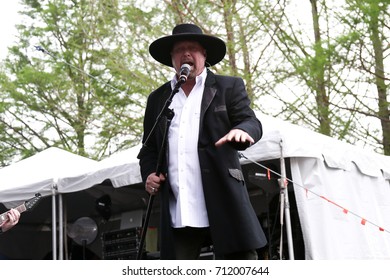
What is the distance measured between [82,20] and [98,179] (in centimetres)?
739

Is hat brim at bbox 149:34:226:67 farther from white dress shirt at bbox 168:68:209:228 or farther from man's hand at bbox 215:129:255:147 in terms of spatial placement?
man's hand at bbox 215:129:255:147

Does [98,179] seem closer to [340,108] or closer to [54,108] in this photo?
[340,108]

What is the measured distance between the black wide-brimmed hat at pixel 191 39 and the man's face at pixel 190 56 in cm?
2

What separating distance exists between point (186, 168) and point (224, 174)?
165 millimetres

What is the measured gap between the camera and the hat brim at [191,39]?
3.24 meters

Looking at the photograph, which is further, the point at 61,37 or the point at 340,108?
the point at 61,37

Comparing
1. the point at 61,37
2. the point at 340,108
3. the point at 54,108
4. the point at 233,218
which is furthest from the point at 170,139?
the point at 61,37

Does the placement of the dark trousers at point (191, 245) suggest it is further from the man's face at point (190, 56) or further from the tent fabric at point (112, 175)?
the tent fabric at point (112, 175)

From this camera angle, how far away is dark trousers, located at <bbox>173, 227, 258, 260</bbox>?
3010mm

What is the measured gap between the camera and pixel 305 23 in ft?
37.6

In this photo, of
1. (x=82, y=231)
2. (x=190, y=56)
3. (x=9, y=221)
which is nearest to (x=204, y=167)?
(x=190, y=56)

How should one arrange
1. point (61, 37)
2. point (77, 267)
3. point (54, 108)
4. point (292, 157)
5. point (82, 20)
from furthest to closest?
1. point (61, 37)
2. point (54, 108)
3. point (82, 20)
4. point (292, 157)
5. point (77, 267)

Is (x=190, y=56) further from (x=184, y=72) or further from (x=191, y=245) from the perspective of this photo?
(x=191, y=245)

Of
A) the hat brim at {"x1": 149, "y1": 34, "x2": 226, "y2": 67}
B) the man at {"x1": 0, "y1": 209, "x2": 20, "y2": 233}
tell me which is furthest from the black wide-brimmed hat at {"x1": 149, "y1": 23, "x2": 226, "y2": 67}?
the man at {"x1": 0, "y1": 209, "x2": 20, "y2": 233}
